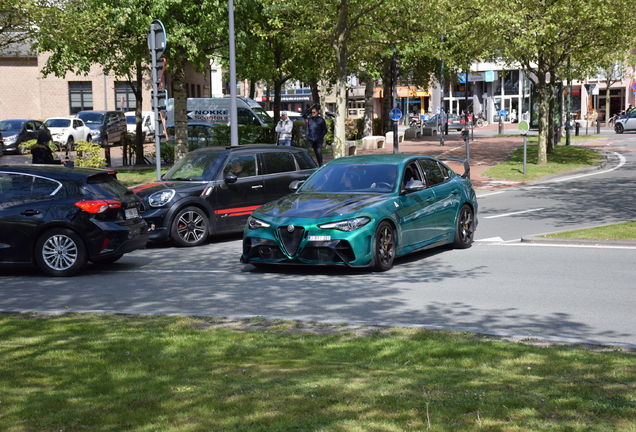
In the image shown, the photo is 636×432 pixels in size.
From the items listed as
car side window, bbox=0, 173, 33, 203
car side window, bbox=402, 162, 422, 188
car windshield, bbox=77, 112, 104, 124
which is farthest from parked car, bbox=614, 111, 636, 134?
car side window, bbox=0, 173, 33, 203

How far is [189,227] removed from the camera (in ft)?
45.1

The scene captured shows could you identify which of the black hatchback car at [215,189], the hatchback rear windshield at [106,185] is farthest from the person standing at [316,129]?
the hatchback rear windshield at [106,185]

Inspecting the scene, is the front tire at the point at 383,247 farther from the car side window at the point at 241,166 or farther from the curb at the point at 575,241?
the car side window at the point at 241,166

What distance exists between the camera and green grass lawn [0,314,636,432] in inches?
169

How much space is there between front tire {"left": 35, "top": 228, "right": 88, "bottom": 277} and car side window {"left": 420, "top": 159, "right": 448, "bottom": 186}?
5.08 metres

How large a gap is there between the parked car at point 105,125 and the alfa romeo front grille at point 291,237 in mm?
32337

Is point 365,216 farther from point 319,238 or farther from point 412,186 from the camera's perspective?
point 412,186

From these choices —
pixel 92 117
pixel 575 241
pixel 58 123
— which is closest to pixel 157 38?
pixel 575 241

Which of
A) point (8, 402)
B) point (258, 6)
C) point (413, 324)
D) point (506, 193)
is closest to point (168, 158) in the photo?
point (258, 6)

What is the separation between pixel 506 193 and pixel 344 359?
53.7 ft

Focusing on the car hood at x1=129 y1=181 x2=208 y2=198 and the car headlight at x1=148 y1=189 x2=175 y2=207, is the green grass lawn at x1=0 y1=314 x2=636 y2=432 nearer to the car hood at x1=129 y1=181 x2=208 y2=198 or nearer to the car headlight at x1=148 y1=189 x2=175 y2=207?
the car headlight at x1=148 y1=189 x2=175 y2=207

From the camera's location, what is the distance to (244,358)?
19.8 ft

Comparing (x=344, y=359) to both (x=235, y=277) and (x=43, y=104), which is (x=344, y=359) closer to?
(x=235, y=277)

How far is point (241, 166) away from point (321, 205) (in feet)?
14.3
